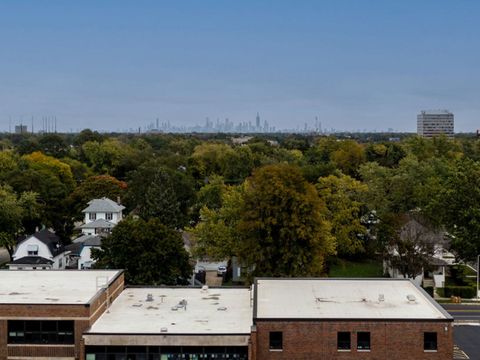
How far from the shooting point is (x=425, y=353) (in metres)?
35.2

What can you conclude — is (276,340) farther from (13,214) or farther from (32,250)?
(13,214)

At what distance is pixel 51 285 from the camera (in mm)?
42688

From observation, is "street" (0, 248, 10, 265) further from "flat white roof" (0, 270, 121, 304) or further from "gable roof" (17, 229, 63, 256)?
"flat white roof" (0, 270, 121, 304)

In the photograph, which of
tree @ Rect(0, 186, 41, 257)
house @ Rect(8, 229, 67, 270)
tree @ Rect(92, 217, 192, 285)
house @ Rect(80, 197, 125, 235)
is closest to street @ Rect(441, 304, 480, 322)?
tree @ Rect(92, 217, 192, 285)

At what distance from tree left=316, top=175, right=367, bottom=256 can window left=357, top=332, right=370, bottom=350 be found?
111 feet

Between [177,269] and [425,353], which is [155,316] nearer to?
[425,353]

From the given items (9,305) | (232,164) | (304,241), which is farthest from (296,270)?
(232,164)

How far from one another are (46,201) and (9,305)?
59.5 m

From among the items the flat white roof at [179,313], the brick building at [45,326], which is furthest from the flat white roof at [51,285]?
the flat white roof at [179,313]

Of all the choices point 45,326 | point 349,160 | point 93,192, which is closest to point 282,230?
point 45,326

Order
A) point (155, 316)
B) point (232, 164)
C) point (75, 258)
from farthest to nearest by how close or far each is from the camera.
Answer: point (232, 164)
point (75, 258)
point (155, 316)

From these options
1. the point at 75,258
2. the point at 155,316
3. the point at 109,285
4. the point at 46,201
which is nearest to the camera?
the point at 155,316

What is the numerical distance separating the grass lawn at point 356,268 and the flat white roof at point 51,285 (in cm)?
3317

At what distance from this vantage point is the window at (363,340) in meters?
35.4
